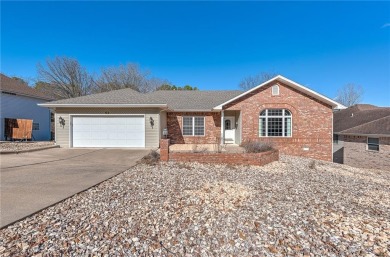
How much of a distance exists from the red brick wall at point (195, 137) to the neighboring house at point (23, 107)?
13368mm

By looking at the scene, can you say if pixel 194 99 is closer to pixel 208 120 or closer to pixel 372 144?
pixel 208 120

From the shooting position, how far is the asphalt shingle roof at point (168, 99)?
12094 millimetres

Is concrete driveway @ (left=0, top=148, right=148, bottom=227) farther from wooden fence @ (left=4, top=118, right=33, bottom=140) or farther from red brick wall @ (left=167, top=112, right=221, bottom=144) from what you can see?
wooden fence @ (left=4, top=118, right=33, bottom=140)

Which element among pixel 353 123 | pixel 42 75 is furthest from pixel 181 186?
pixel 42 75

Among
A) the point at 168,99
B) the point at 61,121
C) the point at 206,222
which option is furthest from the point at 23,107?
the point at 206,222

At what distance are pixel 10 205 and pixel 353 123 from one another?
26926mm

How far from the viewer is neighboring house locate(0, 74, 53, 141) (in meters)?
15.7

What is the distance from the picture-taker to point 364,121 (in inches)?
772

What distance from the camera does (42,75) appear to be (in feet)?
89.7

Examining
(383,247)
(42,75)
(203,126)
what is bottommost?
(383,247)

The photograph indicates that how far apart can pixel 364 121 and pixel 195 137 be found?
1826cm

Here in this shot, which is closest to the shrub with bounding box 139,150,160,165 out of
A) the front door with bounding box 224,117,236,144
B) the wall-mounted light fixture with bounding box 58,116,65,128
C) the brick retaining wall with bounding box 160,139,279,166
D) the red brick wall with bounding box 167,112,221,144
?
the brick retaining wall with bounding box 160,139,279,166

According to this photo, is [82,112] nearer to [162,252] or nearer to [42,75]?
[162,252]

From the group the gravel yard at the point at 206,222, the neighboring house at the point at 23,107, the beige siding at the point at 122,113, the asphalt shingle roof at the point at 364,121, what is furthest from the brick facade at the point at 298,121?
the neighboring house at the point at 23,107
